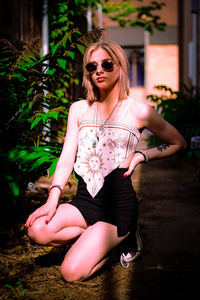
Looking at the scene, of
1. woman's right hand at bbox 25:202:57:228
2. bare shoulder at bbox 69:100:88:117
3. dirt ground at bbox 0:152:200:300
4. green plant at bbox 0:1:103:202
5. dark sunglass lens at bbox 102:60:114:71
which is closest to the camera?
dirt ground at bbox 0:152:200:300

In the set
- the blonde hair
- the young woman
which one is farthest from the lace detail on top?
the blonde hair

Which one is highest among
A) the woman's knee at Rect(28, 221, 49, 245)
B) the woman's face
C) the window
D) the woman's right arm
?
the window

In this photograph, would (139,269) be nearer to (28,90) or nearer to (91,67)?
(91,67)

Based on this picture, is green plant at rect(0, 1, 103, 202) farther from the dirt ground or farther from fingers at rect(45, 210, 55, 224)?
the dirt ground

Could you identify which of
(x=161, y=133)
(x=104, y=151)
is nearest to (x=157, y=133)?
(x=161, y=133)

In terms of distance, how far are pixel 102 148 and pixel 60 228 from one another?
606 mm

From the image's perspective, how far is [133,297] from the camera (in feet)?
8.28

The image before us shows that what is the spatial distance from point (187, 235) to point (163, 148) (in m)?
1.20

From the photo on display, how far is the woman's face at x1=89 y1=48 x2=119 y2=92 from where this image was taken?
281 centimetres

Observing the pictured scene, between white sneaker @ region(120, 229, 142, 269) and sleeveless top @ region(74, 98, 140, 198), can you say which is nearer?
sleeveless top @ region(74, 98, 140, 198)

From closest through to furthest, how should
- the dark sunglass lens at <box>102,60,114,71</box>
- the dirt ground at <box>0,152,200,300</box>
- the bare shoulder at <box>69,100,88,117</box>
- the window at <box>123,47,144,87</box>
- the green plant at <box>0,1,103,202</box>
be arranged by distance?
the dirt ground at <box>0,152,200,300</box>, the dark sunglass lens at <box>102,60,114,71</box>, the green plant at <box>0,1,103,202</box>, the bare shoulder at <box>69,100,88,117</box>, the window at <box>123,47,144,87</box>

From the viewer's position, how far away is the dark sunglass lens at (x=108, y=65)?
277 centimetres

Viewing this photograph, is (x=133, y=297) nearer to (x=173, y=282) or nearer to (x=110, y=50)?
(x=173, y=282)

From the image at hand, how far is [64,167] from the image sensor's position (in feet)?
9.37
